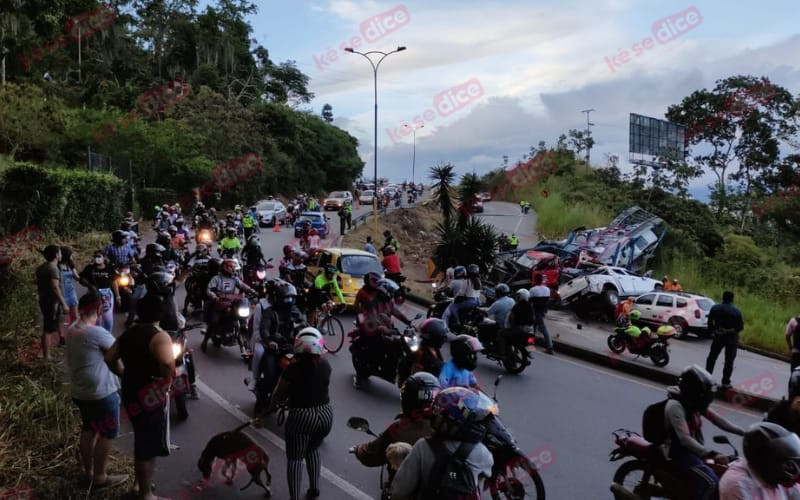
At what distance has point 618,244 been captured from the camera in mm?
24891

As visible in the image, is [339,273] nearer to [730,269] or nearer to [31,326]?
[31,326]

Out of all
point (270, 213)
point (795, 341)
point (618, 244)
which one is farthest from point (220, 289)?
point (270, 213)

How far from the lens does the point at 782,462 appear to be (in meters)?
3.38

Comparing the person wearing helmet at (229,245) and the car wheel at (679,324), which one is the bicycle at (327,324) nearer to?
the person wearing helmet at (229,245)

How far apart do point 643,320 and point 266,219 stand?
24.2 meters

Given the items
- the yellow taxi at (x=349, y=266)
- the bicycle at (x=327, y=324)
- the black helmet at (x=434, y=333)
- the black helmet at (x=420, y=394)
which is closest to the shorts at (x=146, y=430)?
the black helmet at (x=420, y=394)

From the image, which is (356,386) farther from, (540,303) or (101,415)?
(540,303)

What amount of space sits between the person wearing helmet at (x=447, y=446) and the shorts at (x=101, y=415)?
3017 millimetres

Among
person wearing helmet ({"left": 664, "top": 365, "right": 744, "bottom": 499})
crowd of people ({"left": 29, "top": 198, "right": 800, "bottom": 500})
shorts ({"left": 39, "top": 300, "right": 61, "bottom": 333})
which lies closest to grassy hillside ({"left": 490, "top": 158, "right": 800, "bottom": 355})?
crowd of people ({"left": 29, "top": 198, "right": 800, "bottom": 500})

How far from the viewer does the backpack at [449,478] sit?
3504mm

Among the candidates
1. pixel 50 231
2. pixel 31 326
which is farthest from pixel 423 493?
pixel 50 231

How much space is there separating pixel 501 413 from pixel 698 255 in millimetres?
25053

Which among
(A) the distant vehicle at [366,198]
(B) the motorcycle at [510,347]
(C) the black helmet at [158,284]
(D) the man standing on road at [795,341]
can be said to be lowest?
(B) the motorcycle at [510,347]

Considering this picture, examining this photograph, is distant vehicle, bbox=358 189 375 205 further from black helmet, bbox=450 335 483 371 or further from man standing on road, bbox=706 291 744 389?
black helmet, bbox=450 335 483 371
